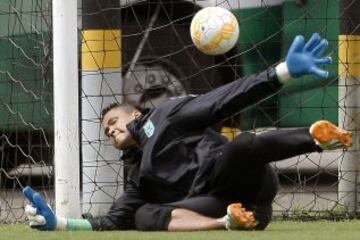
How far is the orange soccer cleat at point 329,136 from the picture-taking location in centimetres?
605

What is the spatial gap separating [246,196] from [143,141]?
67 centimetres

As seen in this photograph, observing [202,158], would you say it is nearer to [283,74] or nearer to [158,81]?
[283,74]

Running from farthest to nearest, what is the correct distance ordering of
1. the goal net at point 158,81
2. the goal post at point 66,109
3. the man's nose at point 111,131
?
1. the goal net at point 158,81
2. the goal post at point 66,109
3. the man's nose at point 111,131

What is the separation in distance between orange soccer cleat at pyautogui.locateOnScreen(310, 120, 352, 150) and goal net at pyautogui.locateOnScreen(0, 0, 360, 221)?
2.09m

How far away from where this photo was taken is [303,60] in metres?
6.06

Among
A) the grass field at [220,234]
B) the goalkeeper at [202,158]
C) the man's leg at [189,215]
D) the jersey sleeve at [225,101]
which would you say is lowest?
the grass field at [220,234]

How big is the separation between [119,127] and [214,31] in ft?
2.50

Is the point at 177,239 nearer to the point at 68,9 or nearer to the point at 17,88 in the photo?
the point at 68,9

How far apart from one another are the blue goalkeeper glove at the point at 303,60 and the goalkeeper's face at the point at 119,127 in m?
1.18

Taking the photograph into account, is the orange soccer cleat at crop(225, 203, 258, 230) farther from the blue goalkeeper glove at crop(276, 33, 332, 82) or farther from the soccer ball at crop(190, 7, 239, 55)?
the soccer ball at crop(190, 7, 239, 55)

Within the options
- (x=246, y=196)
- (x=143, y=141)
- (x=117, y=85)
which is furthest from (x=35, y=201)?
(x=117, y=85)

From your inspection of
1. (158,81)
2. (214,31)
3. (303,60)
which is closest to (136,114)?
(214,31)

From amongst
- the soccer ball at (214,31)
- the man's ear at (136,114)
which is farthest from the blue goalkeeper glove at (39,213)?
the soccer ball at (214,31)

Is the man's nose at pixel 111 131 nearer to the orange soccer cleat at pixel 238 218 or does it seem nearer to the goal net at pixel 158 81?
the orange soccer cleat at pixel 238 218
